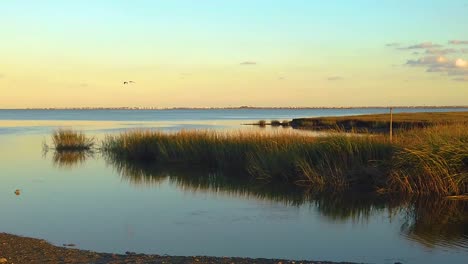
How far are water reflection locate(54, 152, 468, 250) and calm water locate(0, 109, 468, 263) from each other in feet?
0.09

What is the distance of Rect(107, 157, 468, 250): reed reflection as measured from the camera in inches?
488

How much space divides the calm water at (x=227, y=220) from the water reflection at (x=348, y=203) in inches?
1.0

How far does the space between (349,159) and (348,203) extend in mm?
3159

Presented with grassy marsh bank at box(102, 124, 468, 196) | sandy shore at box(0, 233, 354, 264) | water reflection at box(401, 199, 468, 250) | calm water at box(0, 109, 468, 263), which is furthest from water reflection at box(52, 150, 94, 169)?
water reflection at box(401, 199, 468, 250)

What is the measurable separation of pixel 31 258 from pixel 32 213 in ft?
19.6

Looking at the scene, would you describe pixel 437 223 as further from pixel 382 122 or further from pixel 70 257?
pixel 382 122

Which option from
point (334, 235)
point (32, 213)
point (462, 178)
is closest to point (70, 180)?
point (32, 213)

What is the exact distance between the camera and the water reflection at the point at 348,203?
12390 millimetres

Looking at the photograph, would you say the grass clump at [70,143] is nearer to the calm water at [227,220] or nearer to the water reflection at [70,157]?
the water reflection at [70,157]

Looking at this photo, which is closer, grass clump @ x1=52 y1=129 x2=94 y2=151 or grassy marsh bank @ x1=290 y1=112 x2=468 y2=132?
grass clump @ x1=52 y1=129 x2=94 y2=151

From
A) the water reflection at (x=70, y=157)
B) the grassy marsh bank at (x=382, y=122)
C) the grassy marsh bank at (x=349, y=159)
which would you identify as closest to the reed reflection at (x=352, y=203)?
the grassy marsh bank at (x=349, y=159)

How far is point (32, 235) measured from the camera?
39.1ft

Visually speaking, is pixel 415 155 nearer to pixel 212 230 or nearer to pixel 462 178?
pixel 462 178

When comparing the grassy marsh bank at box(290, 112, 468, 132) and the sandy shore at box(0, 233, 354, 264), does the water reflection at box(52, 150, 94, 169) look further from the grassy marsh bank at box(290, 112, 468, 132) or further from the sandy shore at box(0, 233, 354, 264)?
the sandy shore at box(0, 233, 354, 264)
